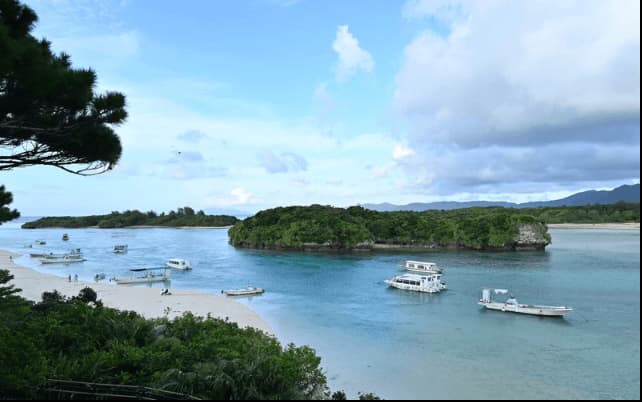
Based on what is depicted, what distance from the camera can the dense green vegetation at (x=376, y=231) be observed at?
72.1m

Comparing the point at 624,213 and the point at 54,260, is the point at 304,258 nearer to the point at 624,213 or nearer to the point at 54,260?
the point at 54,260

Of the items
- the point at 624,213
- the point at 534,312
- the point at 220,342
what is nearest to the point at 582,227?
the point at 624,213

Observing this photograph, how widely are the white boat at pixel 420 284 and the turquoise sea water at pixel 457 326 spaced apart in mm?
1128

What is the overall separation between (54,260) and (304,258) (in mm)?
33269

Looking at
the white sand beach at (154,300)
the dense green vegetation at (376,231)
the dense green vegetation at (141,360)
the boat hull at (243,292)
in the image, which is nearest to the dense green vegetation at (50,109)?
the dense green vegetation at (141,360)

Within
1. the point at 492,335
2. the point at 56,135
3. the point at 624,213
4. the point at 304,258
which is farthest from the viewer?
the point at 624,213

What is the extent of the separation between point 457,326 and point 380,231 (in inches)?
2186

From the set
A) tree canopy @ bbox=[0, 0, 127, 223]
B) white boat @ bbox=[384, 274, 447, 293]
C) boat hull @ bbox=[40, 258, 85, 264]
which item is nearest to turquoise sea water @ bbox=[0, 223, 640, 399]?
white boat @ bbox=[384, 274, 447, 293]

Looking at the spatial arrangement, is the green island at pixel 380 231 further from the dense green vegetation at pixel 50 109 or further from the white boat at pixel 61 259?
the dense green vegetation at pixel 50 109

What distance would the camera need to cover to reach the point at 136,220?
180 m

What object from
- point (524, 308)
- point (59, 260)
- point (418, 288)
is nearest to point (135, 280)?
point (59, 260)

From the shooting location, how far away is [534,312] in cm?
2808

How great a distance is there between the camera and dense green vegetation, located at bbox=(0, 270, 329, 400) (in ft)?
27.6

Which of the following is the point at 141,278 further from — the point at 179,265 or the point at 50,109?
the point at 50,109
